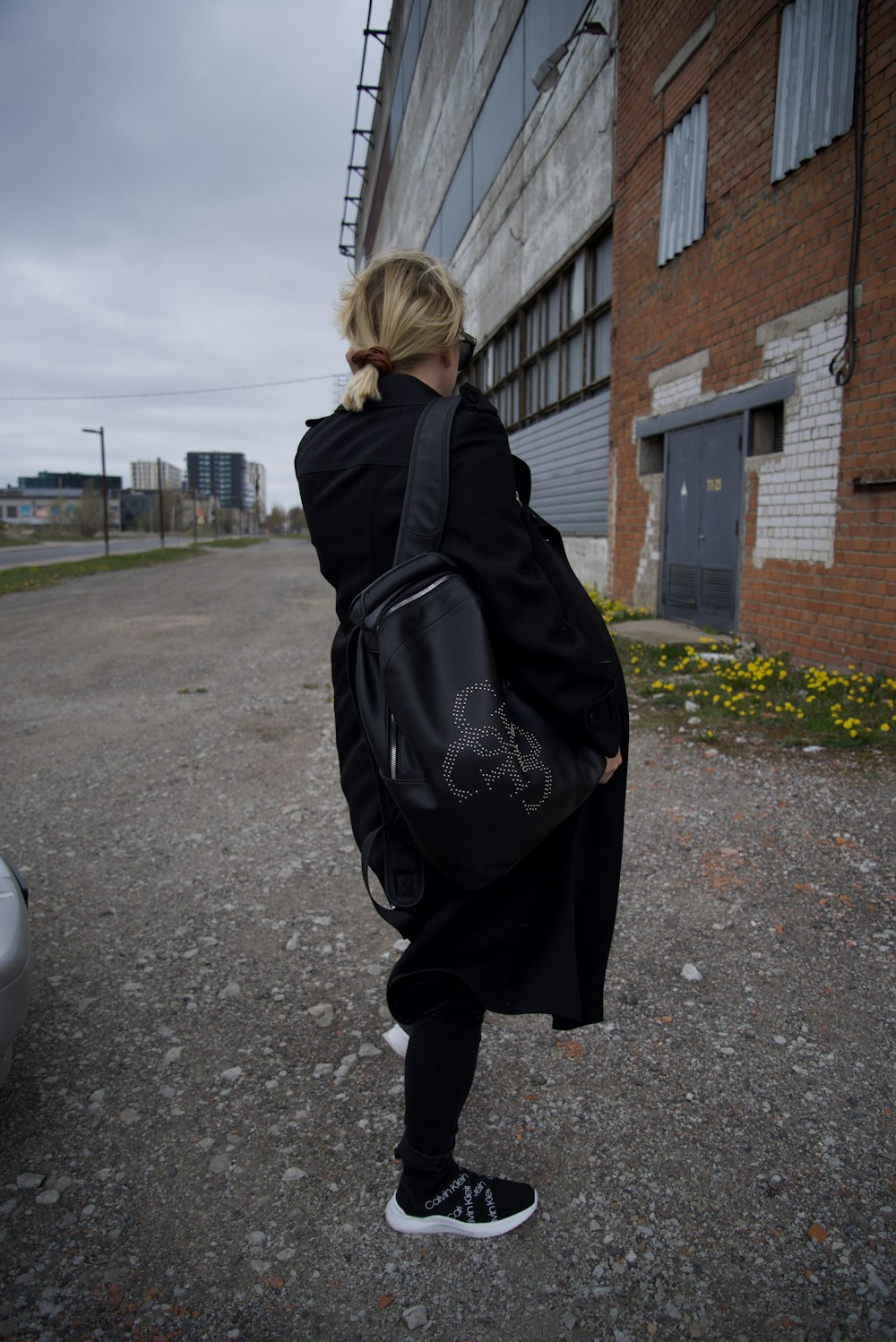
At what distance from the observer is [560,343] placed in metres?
13.2

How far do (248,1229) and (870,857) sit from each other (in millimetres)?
2921

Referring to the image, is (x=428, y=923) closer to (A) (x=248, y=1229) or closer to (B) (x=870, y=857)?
(A) (x=248, y=1229)

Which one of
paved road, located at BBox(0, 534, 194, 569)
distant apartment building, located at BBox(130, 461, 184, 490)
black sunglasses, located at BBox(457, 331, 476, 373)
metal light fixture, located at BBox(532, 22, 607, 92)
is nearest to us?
black sunglasses, located at BBox(457, 331, 476, 373)

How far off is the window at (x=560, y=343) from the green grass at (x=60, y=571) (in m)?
11.8

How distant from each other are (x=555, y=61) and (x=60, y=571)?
1942cm

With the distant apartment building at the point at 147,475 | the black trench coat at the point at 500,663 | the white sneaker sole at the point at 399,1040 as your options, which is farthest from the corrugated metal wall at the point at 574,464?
the distant apartment building at the point at 147,475

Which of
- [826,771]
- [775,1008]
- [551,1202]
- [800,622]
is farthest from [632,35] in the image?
[551,1202]

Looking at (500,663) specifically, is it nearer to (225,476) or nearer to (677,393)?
(677,393)

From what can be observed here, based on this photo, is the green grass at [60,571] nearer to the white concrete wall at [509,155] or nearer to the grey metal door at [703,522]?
the white concrete wall at [509,155]

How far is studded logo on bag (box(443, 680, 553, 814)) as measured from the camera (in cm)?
129

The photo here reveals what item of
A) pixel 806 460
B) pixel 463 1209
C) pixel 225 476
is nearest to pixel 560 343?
→ pixel 806 460

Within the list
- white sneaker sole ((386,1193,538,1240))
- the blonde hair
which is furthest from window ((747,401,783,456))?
white sneaker sole ((386,1193,538,1240))

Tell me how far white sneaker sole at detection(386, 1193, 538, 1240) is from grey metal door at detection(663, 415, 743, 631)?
730cm

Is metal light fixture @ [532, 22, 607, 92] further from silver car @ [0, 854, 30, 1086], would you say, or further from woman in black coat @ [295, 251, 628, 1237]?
silver car @ [0, 854, 30, 1086]
